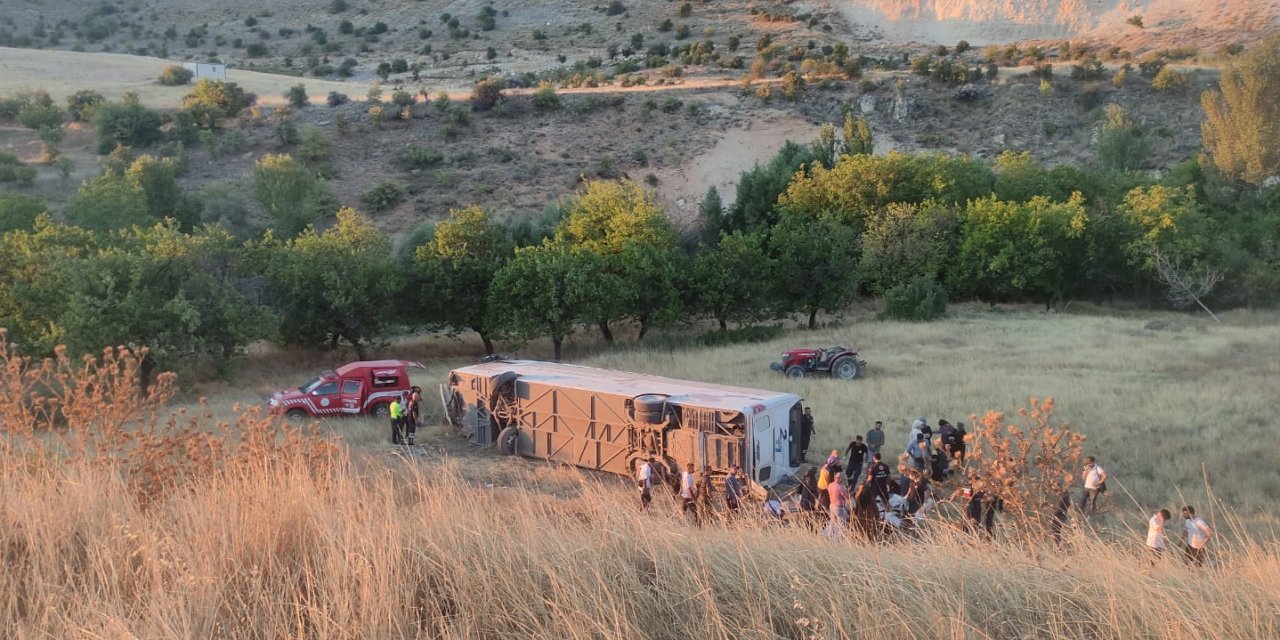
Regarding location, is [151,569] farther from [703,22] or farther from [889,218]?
[703,22]

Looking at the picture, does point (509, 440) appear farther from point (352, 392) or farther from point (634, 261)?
point (634, 261)

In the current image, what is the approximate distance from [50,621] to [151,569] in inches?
14.4

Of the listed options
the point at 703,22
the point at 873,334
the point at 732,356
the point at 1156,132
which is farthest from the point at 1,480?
the point at 703,22

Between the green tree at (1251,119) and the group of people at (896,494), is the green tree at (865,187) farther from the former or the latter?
the group of people at (896,494)

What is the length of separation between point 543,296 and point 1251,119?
1619 inches

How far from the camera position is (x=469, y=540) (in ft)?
12.1

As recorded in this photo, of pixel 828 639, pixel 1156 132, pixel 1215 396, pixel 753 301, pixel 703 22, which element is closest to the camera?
pixel 828 639

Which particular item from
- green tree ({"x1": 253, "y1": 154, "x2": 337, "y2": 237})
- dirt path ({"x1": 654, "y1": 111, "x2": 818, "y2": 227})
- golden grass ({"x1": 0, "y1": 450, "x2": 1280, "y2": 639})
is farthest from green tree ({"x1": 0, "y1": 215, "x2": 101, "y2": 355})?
dirt path ({"x1": 654, "y1": 111, "x2": 818, "y2": 227})

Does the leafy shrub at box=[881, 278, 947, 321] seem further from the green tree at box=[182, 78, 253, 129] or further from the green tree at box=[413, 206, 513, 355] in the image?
the green tree at box=[182, 78, 253, 129]

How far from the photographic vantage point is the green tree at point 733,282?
116 feet

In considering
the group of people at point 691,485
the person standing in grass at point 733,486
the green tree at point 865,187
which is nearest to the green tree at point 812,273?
the green tree at point 865,187

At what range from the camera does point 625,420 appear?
15.4 m

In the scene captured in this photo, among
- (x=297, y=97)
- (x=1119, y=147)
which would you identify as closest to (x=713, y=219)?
(x=1119, y=147)

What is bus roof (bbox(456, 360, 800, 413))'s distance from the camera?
14.6 metres
